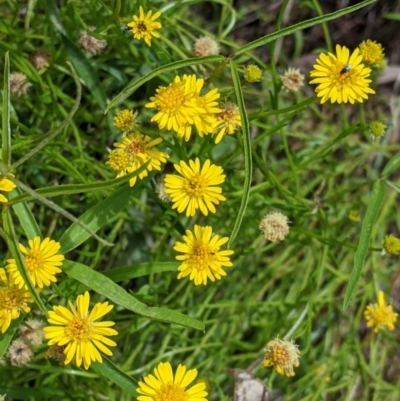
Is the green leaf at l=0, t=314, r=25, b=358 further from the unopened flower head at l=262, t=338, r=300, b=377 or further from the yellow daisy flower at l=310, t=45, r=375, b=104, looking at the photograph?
the yellow daisy flower at l=310, t=45, r=375, b=104

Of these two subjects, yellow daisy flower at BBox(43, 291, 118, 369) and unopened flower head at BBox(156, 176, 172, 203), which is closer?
yellow daisy flower at BBox(43, 291, 118, 369)

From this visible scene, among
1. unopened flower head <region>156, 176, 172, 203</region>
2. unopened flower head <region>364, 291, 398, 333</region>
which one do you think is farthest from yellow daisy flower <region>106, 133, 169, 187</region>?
unopened flower head <region>364, 291, 398, 333</region>

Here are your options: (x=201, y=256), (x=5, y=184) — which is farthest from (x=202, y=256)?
(x=5, y=184)

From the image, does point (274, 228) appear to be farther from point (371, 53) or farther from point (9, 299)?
point (9, 299)

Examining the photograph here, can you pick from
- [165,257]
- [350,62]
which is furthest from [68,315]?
[350,62]

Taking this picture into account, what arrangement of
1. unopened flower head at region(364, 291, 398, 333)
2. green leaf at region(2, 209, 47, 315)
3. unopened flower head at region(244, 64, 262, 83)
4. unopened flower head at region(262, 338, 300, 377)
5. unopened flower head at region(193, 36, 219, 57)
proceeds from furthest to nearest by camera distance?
unopened flower head at region(364, 291, 398, 333), unopened flower head at region(193, 36, 219, 57), unopened flower head at region(262, 338, 300, 377), unopened flower head at region(244, 64, 262, 83), green leaf at region(2, 209, 47, 315)

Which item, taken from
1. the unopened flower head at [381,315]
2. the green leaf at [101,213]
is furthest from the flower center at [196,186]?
the unopened flower head at [381,315]
